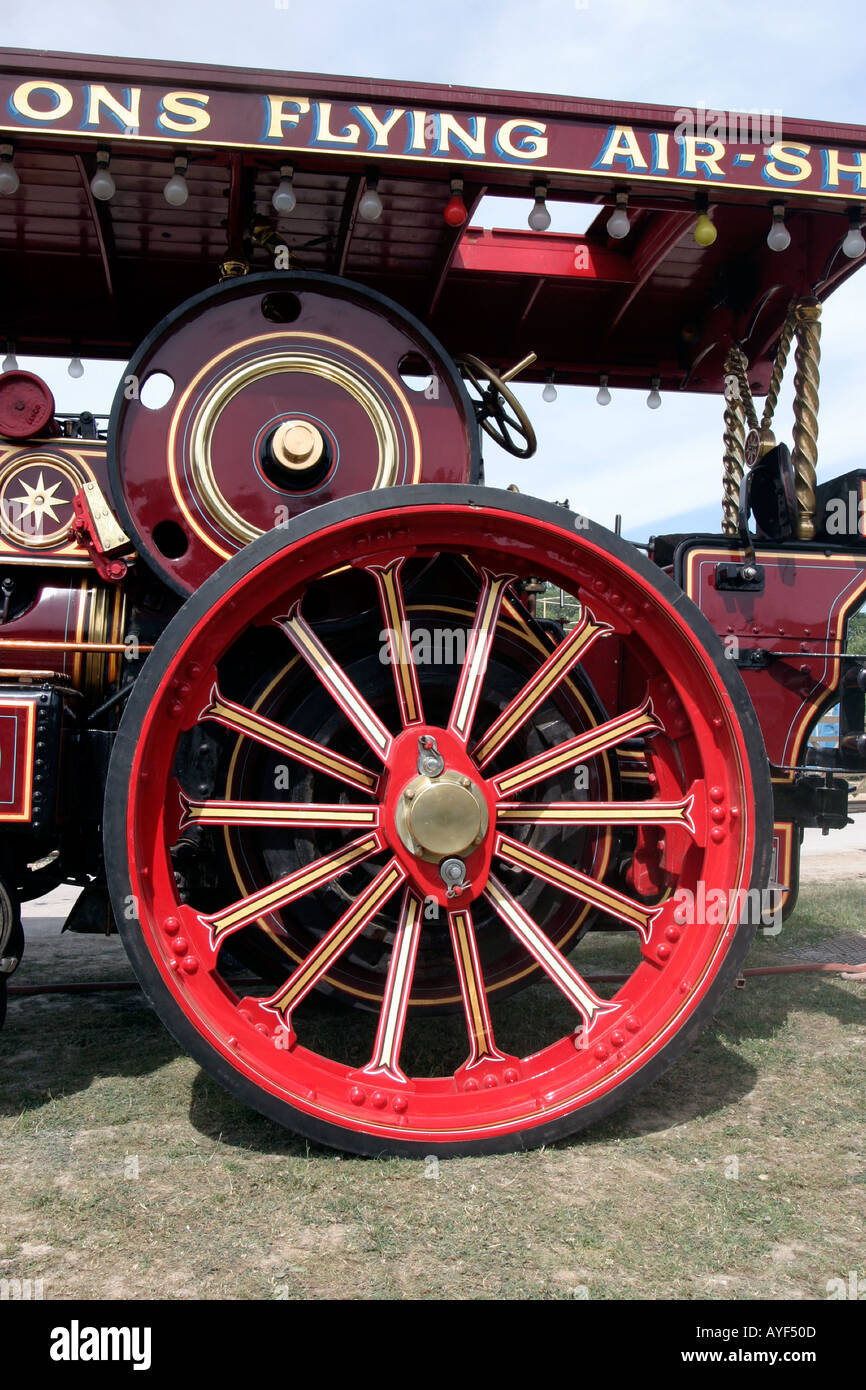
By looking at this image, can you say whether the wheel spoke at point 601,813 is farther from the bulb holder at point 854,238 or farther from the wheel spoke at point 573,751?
the bulb holder at point 854,238

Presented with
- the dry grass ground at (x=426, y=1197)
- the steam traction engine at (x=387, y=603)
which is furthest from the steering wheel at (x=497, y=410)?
the dry grass ground at (x=426, y=1197)

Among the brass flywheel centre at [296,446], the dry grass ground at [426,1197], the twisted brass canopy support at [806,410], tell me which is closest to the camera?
the dry grass ground at [426,1197]

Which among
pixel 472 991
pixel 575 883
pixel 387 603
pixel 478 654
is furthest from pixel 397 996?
pixel 387 603

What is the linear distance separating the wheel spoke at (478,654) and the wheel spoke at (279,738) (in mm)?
320

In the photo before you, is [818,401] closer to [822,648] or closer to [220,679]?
[822,648]

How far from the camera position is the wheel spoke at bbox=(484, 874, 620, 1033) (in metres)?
2.75

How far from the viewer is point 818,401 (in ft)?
12.2

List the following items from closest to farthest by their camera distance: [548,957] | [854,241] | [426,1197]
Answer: [426,1197] → [548,957] → [854,241]

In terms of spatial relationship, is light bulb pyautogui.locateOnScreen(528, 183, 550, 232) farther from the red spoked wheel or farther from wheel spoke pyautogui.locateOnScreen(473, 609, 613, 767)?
wheel spoke pyautogui.locateOnScreen(473, 609, 613, 767)

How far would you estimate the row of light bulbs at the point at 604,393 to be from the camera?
14.1ft

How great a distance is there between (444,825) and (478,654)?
51cm

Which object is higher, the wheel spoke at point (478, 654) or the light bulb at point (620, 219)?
the light bulb at point (620, 219)

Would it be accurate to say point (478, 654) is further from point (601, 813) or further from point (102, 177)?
point (102, 177)

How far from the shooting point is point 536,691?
2889 millimetres
